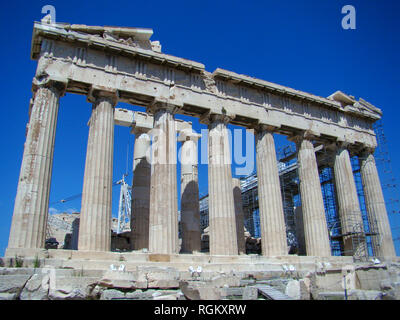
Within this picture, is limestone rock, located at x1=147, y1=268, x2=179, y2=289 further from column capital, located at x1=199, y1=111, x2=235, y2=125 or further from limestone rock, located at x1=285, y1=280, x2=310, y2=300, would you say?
column capital, located at x1=199, y1=111, x2=235, y2=125

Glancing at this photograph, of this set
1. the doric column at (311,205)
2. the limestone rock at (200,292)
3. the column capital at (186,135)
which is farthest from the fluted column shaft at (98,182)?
the doric column at (311,205)

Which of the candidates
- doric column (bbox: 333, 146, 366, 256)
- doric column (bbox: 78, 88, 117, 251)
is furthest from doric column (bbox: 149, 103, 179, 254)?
doric column (bbox: 333, 146, 366, 256)

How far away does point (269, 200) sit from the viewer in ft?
75.8

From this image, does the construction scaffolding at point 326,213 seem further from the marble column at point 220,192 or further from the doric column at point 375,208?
the marble column at point 220,192

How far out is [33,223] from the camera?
16109mm

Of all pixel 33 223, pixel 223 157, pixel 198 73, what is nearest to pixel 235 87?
pixel 198 73

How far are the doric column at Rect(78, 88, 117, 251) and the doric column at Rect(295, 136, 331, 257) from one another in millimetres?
13121

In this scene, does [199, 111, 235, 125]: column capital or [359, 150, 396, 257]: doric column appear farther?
[359, 150, 396, 257]: doric column

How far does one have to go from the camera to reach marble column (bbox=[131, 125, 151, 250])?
2288 centimetres

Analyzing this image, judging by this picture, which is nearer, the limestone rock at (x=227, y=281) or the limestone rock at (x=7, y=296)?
the limestone rock at (x=7, y=296)

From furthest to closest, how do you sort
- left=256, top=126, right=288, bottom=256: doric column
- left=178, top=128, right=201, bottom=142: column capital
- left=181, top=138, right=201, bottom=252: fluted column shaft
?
left=178, top=128, right=201, bottom=142: column capital → left=181, top=138, right=201, bottom=252: fluted column shaft → left=256, top=126, right=288, bottom=256: doric column

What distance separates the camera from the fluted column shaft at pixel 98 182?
17.4 m

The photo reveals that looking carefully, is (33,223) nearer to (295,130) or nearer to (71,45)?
(71,45)

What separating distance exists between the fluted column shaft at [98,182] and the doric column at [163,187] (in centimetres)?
239
